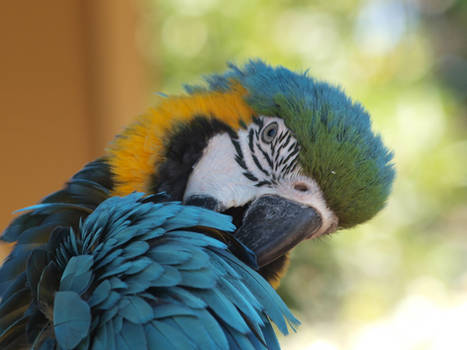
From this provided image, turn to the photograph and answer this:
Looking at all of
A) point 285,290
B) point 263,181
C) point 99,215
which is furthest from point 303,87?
point 285,290

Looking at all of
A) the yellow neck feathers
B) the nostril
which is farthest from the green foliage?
the nostril

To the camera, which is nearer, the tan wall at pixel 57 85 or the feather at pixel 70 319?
the feather at pixel 70 319

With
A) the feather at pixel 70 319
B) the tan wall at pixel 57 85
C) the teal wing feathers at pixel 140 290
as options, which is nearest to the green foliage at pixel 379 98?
the tan wall at pixel 57 85

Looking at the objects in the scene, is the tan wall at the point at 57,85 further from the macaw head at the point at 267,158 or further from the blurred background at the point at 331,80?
the macaw head at the point at 267,158

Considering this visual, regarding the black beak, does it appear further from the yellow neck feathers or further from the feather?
the feather

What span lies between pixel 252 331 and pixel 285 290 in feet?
8.39

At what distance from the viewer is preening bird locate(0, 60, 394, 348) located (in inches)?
38.5

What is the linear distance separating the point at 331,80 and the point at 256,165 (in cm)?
118

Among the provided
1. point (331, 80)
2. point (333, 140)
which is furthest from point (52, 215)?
point (331, 80)

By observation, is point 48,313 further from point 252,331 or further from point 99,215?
point 252,331

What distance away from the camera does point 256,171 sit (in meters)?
1.07

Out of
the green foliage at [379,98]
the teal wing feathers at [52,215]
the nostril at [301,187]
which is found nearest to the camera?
the teal wing feathers at [52,215]

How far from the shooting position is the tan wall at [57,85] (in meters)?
2.24

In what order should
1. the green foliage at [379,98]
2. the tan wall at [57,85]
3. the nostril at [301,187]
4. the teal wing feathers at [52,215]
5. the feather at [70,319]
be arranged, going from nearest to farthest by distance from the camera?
1. the feather at [70,319]
2. the teal wing feathers at [52,215]
3. the nostril at [301,187]
4. the tan wall at [57,85]
5. the green foliage at [379,98]
